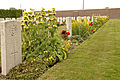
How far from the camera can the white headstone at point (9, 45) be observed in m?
2.78

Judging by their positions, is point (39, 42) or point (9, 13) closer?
point (39, 42)

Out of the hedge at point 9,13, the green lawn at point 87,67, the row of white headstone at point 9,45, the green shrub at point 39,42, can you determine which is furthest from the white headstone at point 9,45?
the hedge at point 9,13

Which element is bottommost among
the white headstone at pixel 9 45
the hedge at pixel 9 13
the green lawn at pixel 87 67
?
the green lawn at pixel 87 67

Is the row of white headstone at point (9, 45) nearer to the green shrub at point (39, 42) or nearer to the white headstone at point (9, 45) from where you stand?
the white headstone at point (9, 45)

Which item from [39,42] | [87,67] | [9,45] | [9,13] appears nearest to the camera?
[9,45]

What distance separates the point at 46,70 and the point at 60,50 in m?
0.76

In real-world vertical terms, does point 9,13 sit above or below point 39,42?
above

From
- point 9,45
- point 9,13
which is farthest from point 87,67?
point 9,13

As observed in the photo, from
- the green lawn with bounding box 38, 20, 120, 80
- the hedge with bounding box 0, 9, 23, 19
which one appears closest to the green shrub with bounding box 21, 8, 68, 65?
the green lawn with bounding box 38, 20, 120, 80

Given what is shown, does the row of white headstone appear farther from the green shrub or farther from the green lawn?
the green lawn

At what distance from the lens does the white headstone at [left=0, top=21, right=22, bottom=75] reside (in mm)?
2775

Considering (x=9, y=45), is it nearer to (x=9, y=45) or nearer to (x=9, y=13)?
(x=9, y=45)

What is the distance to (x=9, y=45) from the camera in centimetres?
287

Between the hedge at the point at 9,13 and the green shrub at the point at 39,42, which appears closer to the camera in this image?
the green shrub at the point at 39,42
